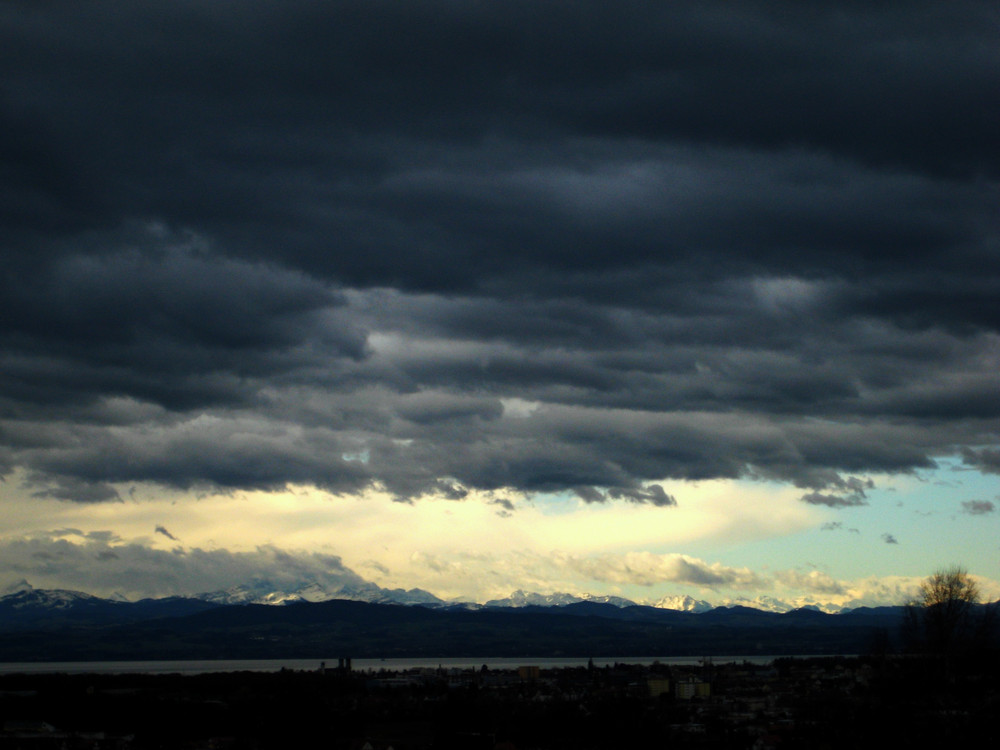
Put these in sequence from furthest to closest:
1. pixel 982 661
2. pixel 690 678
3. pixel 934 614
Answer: pixel 690 678
pixel 934 614
pixel 982 661

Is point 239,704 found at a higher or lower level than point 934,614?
lower

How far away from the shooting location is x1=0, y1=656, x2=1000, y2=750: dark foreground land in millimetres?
82125

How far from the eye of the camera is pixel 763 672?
199 metres

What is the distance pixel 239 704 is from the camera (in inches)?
5187

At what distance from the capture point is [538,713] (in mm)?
114062

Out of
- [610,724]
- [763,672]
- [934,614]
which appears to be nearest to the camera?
[610,724]

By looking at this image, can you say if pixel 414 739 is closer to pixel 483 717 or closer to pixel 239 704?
pixel 483 717

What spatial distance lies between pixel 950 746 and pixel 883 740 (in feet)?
21.0

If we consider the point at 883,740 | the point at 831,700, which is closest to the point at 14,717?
the point at 831,700

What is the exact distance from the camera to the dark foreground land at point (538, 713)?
8212 centimetres

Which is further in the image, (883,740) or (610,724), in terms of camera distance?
(610,724)

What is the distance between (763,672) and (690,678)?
116 ft

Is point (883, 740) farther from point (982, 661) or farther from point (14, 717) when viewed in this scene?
point (14, 717)

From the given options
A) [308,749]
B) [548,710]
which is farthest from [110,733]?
[548,710]
